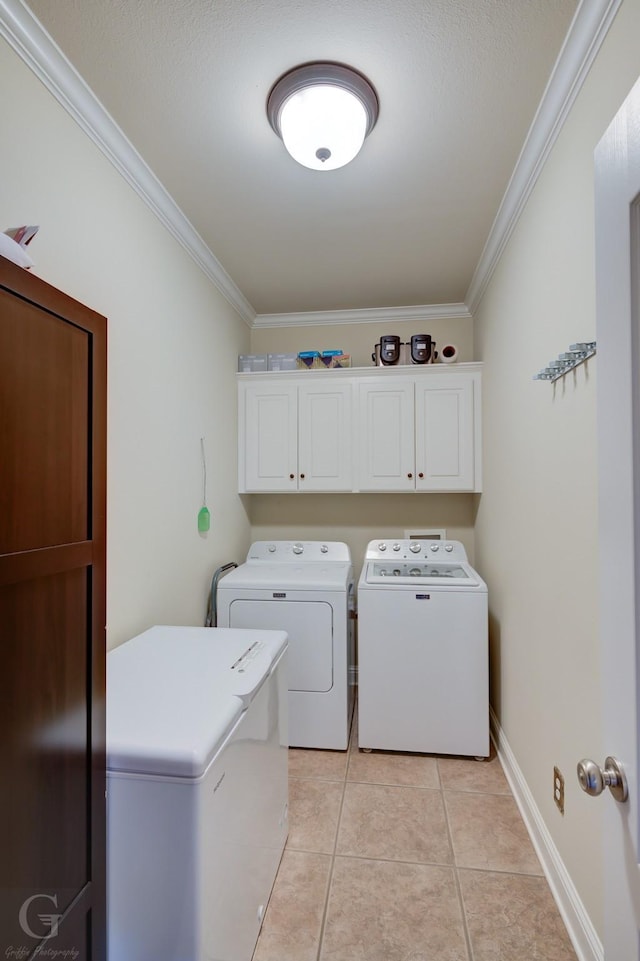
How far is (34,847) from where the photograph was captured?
739mm

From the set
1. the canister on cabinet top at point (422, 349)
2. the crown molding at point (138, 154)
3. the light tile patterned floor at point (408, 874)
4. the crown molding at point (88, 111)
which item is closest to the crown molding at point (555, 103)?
the crown molding at point (138, 154)

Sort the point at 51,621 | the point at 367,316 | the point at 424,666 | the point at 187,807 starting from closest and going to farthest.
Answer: the point at 51,621
the point at 187,807
the point at 424,666
the point at 367,316

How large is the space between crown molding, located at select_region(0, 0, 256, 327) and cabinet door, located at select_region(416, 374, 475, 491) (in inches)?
62.0

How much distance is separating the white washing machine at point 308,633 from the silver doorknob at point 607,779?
182cm

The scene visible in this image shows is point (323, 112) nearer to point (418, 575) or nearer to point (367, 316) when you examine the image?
point (367, 316)

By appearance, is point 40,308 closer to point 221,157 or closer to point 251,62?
point 251,62

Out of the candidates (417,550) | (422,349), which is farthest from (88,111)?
(417,550)

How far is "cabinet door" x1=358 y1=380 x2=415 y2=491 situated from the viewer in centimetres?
300

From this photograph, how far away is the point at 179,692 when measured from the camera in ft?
4.20

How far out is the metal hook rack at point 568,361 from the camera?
129 centimetres

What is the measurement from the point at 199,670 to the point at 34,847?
0.69 metres

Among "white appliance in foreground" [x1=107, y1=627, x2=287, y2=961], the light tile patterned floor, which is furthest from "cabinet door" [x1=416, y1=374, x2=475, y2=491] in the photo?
"white appliance in foreground" [x1=107, y1=627, x2=287, y2=961]

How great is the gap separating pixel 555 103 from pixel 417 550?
2.25 metres

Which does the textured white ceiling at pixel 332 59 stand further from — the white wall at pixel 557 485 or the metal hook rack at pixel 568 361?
the metal hook rack at pixel 568 361
